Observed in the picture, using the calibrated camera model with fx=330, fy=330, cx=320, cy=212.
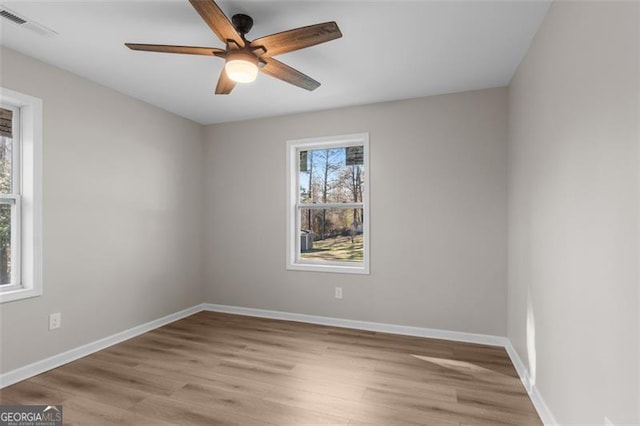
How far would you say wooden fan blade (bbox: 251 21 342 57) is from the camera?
70.0 inches

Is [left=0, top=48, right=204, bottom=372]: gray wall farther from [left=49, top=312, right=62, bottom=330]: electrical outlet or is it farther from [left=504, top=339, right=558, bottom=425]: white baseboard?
[left=504, top=339, right=558, bottom=425]: white baseboard

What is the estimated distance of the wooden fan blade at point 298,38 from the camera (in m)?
1.78

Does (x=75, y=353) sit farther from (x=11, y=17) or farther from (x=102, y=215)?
(x=11, y=17)

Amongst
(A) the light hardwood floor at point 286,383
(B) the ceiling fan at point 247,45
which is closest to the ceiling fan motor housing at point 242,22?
(B) the ceiling fan at point 247,45

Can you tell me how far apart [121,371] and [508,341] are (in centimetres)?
343

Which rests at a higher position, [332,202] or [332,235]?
[332,202]

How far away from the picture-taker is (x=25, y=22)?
2180mm

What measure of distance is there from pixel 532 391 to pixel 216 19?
308cm

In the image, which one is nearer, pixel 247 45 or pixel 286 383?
pixel 247 45

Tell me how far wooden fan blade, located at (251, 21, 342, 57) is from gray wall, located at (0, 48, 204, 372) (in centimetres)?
203

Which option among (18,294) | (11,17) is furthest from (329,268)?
(11,17)

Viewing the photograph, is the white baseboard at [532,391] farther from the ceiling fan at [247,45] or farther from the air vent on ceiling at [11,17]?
the air vent on ceiling at [11,17]

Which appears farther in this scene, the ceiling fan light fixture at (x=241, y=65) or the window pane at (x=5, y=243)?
the window pane at (x=5, y=243)

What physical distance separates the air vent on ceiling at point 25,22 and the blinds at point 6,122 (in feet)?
2.54
